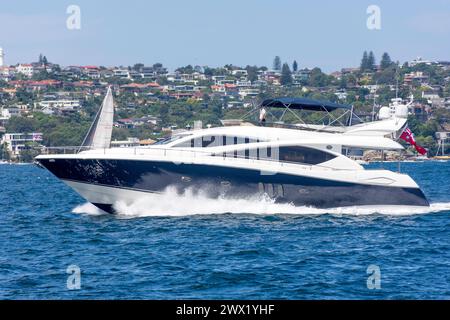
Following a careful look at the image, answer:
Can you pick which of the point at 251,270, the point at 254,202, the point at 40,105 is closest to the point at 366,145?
the point at 254,202

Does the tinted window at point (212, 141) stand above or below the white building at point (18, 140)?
above

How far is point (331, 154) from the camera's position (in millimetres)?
31438

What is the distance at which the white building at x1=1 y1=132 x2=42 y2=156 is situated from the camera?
146 metres

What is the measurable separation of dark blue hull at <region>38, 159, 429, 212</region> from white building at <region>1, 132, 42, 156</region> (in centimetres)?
11662

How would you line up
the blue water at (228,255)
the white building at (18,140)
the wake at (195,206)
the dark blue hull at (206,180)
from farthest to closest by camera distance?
the white building at (18,140)
the wake at (195,206)
the dark blue hull at (206,180)
the blue water at (228,255)

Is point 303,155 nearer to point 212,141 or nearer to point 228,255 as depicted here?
point 212,141

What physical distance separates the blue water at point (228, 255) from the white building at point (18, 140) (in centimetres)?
11418

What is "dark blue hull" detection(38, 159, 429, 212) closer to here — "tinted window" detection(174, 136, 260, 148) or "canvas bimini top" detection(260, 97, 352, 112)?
"tinted window" detection(174, 136, 260, 148)

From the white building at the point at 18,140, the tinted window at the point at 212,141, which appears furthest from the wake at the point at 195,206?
the white building at the point at 18,140

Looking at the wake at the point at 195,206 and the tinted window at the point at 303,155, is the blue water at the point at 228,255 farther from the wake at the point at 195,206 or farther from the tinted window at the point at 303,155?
the tinted window at the point at 303,155

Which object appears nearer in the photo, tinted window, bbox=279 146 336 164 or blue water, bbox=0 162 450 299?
blue water, bbox=0 162 450 299

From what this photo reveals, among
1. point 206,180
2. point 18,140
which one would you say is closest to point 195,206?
point 206,180

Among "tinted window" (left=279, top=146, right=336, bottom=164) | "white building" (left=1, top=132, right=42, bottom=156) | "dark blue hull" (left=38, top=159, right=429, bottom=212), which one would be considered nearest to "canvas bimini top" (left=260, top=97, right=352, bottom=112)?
"tinted window" (left=279, top=146, right=336, bottom=164)

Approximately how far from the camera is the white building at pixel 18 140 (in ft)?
478
